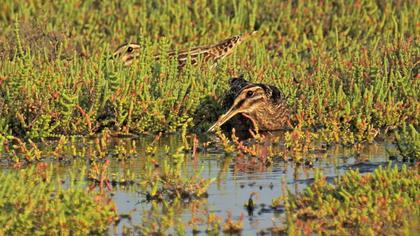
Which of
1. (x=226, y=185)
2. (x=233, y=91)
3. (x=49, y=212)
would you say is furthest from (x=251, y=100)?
(x=49, y=212)

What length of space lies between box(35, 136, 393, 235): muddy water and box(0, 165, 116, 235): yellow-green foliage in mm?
225

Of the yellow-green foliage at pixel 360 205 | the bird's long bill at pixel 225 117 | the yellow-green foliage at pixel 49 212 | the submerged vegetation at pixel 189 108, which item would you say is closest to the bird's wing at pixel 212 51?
the submerged vegetation at pixel 189 108

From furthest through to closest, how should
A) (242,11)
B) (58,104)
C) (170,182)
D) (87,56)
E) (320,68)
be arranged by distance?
(242,11) → (87,56) → (320,68) → (58,104) → (170,182)

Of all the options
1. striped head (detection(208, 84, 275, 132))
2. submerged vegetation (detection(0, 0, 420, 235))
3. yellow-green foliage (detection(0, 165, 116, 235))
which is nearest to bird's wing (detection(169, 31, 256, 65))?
submerged vegetation (detection(0, 0, 420, 235))

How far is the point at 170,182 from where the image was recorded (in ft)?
36.4

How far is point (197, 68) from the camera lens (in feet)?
55.2

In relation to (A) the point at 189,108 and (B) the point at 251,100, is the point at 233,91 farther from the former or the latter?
(A) the point at 189,108

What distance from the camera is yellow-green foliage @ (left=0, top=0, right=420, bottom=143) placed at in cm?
1467

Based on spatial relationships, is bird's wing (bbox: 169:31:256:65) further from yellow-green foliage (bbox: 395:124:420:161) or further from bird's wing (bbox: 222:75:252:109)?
yellow-green foliage (bbox: 395:124:420:161)

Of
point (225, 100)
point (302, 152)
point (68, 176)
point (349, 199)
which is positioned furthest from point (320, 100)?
point (349, 199)

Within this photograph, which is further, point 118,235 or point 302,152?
point 302,152

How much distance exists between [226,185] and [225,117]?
10.2 feet

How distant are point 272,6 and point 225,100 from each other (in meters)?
5.50

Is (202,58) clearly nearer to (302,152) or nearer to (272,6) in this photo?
(272,6)
